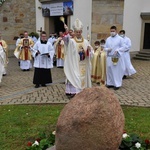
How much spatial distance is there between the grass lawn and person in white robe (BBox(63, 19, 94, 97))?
3.07 feet

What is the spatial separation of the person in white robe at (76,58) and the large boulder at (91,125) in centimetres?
388

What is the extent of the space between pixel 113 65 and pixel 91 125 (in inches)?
226

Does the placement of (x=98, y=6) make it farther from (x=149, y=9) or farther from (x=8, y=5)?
(x=8, y=5)

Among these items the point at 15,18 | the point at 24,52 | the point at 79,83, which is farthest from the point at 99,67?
the point at 15,18

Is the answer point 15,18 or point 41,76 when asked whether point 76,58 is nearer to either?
point 41,76

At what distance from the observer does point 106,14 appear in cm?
1480

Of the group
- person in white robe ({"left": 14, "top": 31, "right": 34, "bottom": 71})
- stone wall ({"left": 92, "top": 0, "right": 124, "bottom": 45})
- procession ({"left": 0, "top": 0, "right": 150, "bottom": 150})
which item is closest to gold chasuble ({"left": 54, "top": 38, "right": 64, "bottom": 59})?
procession ({"left": 0, "top": 0, "right": 150, "bottom": 150})

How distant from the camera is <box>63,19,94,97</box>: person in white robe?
7.17 meters

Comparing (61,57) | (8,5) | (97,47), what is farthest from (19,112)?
(8,5)

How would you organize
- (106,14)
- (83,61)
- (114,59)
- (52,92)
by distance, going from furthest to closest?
1. (106,14)
2. (114,59)
3. (52,92)
4. (83,61)

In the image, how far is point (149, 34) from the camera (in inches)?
671

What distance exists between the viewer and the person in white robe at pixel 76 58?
7.17 meters

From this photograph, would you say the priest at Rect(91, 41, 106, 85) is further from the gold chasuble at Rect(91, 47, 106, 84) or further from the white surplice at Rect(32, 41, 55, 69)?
the white surplice at Rect(32, 41, 55, 69)

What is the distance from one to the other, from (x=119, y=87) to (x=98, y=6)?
7.33 m
